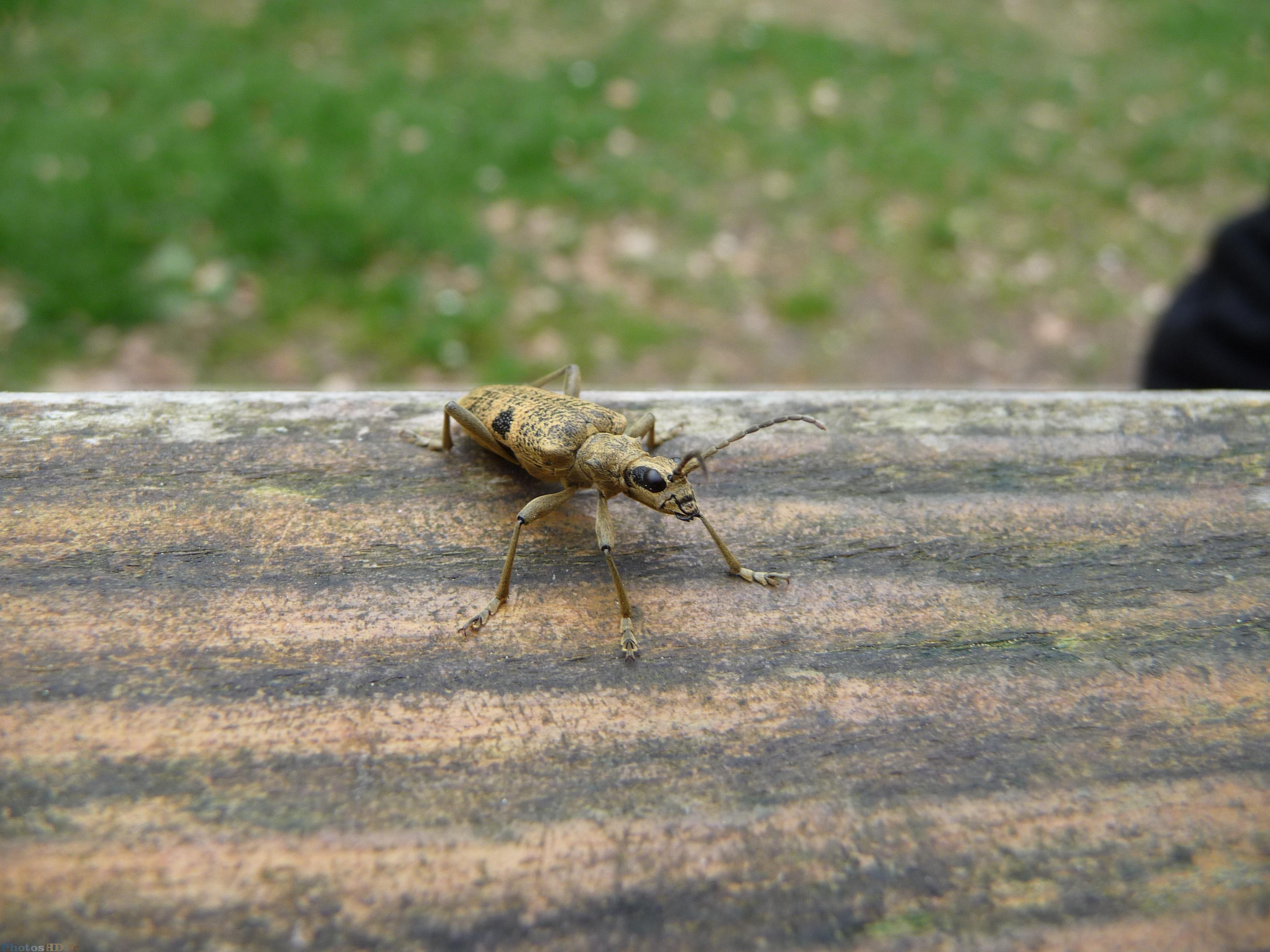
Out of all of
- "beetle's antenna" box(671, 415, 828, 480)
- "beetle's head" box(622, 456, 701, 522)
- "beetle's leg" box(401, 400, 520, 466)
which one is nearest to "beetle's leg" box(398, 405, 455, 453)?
"beetle's leg" box(401, 400, 520, 466)

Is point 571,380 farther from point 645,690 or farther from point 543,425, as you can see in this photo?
point 645,690

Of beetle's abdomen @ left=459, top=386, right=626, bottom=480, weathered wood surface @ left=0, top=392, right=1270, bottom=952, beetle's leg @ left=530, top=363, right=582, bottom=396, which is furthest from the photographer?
beetle's leg @ left=530, top=363, right=582, bottom=396

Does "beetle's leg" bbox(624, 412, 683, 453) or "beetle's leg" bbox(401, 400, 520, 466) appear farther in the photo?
"beetle's leg" bbox(624, 412, 683, 453)

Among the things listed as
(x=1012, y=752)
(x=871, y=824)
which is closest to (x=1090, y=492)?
(x=1012, y=752)

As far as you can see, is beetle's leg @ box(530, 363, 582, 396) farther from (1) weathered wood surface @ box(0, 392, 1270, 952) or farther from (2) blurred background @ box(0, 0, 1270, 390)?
(2) blurred background @ box(0, 0, 1270, 390)

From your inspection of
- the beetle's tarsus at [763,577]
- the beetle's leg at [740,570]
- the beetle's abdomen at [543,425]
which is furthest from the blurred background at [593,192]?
the beetle's tarsus at [763,577]

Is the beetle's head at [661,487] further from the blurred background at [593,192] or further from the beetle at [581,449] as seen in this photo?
the blurred background at [593,192]
